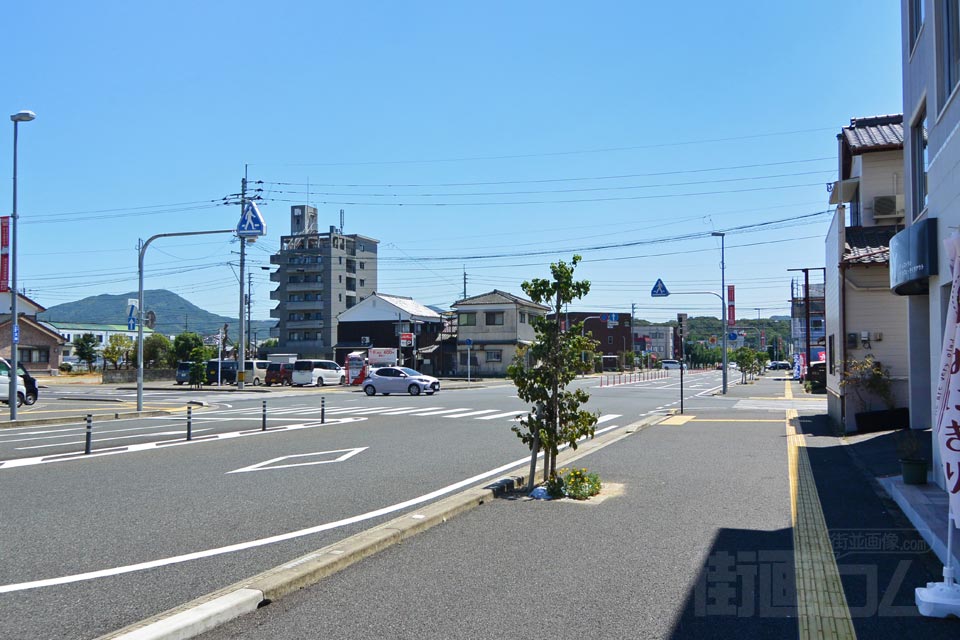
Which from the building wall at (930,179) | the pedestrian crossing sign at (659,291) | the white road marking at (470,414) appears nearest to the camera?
the building wall at (930,179)

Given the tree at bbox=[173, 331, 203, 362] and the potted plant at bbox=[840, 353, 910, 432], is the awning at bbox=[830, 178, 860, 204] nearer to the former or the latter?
the potted plant at bbox=[840, 353, 910, 432]

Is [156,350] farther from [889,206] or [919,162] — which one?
[919,162]

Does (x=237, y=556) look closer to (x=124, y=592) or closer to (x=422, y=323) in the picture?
(x=124, y=592)

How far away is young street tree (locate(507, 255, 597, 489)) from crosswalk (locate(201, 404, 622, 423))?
13.9 meters

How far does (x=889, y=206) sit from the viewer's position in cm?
1967

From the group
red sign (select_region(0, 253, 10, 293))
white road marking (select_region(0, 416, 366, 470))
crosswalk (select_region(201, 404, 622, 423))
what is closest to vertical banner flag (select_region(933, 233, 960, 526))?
white road marking (select_region(0, 416, 366, 470))

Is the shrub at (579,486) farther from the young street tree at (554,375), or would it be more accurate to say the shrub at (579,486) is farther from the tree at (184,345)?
the tree at (184,345)

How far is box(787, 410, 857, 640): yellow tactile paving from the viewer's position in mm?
5117

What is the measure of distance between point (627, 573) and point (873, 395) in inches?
590

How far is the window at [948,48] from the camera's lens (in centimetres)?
963

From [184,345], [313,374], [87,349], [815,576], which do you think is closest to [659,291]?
[313,374]

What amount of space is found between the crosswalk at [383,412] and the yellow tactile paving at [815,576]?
14.9 meters

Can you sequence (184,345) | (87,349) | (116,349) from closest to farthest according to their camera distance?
(184,345) < (116,349) < (87,349)

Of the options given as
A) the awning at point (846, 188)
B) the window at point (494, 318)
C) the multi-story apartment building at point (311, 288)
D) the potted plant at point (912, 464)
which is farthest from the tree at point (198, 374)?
the potted plant at point (912, 464)
